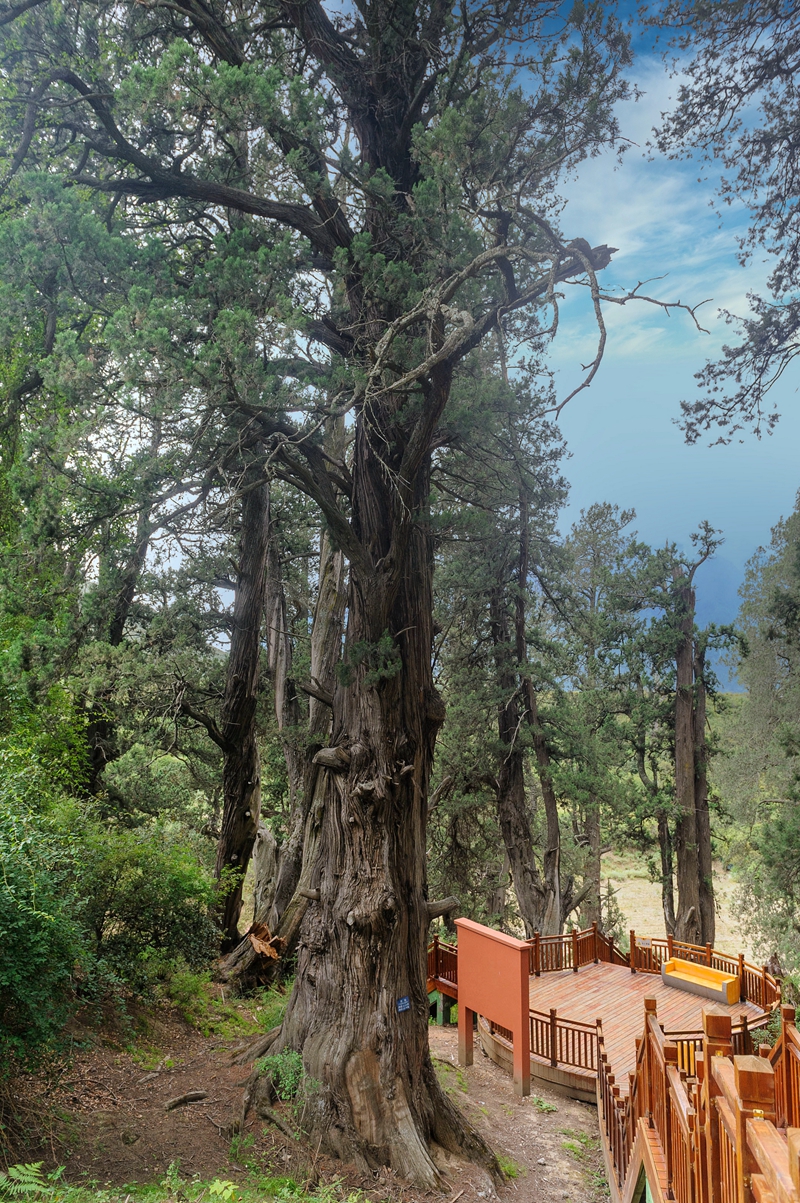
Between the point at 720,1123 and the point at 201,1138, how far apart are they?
527cm

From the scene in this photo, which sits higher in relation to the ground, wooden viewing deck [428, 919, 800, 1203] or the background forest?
the background forest

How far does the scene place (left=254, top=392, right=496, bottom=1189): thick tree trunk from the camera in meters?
6.63

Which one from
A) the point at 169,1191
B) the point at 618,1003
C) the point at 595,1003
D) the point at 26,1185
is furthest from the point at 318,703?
the point at 618,1003

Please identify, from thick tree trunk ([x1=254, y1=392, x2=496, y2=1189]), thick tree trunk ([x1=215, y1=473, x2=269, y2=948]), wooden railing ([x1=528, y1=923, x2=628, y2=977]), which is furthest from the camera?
wooden railing ([x1=528, y1=923, x2=628, y2=977])

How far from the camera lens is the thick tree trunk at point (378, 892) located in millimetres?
6629

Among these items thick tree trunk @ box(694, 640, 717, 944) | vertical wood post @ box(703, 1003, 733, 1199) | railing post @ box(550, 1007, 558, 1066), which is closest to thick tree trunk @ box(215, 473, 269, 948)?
railing post @ box(550, 1007, 558, 1066)

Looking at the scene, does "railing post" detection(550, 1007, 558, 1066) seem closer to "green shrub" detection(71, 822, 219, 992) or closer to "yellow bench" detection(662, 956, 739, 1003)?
"yellow bench" detection(662, 956, 739, 1003)

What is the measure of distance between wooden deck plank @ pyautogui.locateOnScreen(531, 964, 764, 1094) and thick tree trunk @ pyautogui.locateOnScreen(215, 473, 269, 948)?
19.3ft

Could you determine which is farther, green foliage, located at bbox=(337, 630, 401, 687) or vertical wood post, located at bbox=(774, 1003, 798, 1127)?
green foliage, located at bbox=(337, 630, 401, 687)

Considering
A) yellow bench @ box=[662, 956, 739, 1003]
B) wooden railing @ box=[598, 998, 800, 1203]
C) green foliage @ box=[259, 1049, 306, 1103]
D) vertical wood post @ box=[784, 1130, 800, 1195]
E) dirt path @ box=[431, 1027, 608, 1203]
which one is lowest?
dirt path @ box=[431, 1027, 608, 1203]

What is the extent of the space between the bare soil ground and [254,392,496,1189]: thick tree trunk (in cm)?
30

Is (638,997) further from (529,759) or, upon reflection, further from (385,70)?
(385,70)

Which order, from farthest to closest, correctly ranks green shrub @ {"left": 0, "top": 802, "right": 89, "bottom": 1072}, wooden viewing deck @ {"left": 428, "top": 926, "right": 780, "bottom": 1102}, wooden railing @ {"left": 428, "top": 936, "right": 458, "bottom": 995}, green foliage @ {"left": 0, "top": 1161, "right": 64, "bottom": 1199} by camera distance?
wooden railing @ {"left": 428, "top": 936, "right": 458, "bottom": 995} → wooden viewing deck @ {"left": 428, "top": 926, "right": 780, "bottom": 1102} → green shrub @ {"left": 0, "top": 802, "right": 89, "bottom": 1072} → green foliage @ {"left": 0, "top": 1161, "right": 64, "bottom": 1199}

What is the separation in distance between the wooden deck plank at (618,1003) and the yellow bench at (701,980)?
146mm
